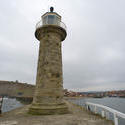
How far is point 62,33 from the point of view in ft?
29.9

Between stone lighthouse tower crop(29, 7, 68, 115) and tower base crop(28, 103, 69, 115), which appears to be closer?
tower base crop(28, 103, 69, 115)

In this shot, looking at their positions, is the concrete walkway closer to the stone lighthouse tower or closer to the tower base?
the tower base

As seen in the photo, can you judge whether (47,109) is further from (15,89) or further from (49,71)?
(15,89)

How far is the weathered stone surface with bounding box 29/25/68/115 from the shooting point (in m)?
6.95

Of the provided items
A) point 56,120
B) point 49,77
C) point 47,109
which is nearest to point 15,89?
point 49,77

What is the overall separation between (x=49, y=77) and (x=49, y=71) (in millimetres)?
429

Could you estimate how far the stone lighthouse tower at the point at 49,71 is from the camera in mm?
6982

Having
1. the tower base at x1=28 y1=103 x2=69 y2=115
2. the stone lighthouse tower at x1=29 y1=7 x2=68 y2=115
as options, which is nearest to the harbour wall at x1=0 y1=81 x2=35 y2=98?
the stone lighthouse tower at x1=29 y1=7 x2=68 y2=115

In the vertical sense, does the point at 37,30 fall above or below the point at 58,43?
above

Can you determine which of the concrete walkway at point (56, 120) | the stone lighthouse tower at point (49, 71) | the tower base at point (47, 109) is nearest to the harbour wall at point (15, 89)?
the stone lighthouse tower at point (49, 71)

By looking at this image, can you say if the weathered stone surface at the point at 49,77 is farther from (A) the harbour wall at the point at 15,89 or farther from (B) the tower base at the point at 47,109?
(A) the harbour wall at the point at 15,89

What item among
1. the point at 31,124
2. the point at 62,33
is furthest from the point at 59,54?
the point at 31,124

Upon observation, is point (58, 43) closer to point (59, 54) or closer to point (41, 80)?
point (59, 54)

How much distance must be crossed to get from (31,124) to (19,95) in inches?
612
